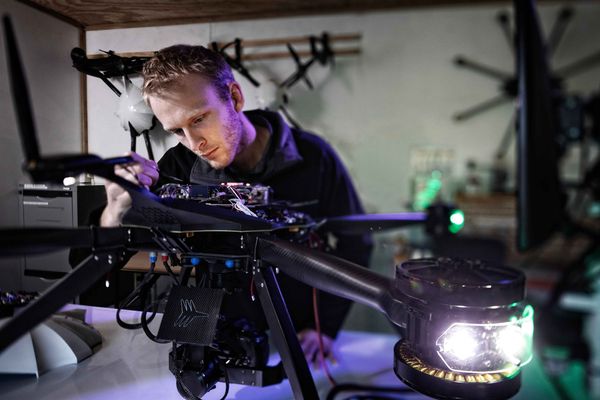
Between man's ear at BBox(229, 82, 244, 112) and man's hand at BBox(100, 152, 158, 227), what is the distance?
124mm

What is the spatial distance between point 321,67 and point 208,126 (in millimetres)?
764

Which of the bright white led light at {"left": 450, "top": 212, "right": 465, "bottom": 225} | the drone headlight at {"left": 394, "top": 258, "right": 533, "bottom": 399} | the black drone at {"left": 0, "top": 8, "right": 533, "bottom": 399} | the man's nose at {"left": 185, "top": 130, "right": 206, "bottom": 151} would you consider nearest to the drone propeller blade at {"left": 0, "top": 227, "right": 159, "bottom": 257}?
the black drone at {"left": 0, "top": 8, "right": 533, "bottom": 399}

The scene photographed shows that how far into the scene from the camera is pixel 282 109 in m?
0.74

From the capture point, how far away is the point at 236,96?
0.49 metres

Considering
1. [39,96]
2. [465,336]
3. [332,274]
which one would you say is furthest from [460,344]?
[39,96]

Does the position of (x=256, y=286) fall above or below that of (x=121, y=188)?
below

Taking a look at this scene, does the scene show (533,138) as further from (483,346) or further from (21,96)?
(21,96)

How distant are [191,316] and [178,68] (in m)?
0.29

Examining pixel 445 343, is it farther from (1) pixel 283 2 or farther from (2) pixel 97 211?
(1) pixel 283 2

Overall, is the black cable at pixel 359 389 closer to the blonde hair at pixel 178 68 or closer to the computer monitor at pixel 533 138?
the computer monitor at pixel 533 138

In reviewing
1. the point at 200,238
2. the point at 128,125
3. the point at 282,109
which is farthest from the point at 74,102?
the point at 282,109

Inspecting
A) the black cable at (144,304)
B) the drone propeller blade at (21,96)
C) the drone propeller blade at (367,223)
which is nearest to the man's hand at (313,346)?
the drone propeller blade at (367,223)

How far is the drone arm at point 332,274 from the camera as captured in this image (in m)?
0.41

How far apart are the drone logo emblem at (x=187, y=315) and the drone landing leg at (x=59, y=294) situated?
0.31 feet
